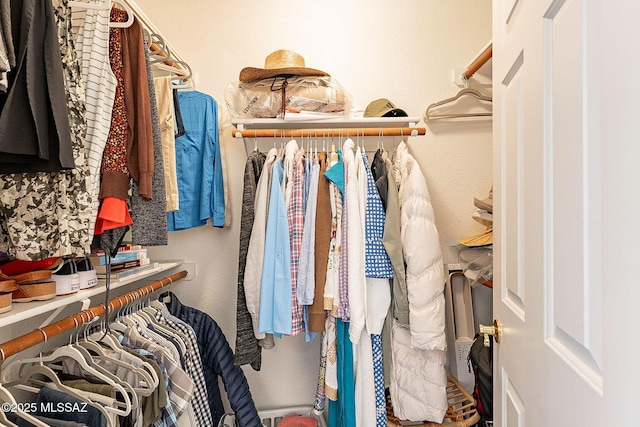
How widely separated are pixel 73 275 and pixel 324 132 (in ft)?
3.65

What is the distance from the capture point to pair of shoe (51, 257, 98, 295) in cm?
104

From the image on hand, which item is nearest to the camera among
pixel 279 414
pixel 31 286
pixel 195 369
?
pixel 31 286

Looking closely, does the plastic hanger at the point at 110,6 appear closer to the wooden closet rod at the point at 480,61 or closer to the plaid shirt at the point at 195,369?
the plaid shirt at the point at 195,369

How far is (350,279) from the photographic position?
4.78 ft

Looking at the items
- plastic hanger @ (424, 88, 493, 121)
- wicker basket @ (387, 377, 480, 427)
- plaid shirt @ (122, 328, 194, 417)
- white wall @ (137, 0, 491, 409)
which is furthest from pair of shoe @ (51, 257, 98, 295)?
plastic hanger @ (424, 88, 493, 121)

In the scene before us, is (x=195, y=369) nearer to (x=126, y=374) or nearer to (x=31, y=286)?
(x=126, y=374)

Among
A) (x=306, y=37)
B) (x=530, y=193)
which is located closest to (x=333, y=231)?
(x=530, y=193)

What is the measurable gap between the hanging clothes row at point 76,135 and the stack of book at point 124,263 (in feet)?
0.81

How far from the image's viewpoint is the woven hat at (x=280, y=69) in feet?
5.21

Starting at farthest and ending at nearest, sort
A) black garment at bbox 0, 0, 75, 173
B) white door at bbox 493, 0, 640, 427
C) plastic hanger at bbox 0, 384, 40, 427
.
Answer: plastic hanger at bbox 0, 384, 40, 427 → black garment at bbox 0, 0, 75, 173 → white door at bbox 493, 0, 640, 427

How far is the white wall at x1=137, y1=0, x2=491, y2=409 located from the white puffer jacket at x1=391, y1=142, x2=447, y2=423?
0.44 metres

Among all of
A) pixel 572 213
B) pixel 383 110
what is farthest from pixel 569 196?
pixel 383 110

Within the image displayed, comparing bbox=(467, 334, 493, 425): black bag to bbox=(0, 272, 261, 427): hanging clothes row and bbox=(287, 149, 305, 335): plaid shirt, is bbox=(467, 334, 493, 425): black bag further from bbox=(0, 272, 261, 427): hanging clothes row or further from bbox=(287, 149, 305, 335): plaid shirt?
bbox=(0, 272, 261, 427): hanging clothes row

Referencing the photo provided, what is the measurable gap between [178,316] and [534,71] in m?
1.54
